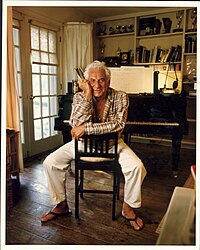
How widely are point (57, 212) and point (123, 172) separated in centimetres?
61

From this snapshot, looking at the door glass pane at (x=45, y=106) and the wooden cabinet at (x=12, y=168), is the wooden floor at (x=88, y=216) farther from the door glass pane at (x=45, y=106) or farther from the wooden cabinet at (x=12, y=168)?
the door glass pane at (x=45, y=106)

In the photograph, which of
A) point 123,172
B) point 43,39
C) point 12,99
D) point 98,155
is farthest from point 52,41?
point 123,172

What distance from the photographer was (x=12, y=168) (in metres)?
2.01

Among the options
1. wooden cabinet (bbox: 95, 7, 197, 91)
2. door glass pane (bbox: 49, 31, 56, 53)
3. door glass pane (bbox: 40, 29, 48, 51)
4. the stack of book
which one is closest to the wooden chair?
door glass pane (bbox: 40, 29, 48, 51)

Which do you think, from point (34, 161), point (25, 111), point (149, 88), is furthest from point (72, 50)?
point (34, 161)

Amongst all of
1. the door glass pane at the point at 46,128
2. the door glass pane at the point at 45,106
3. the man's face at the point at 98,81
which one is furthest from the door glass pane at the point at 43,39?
the man's face at the point at 98,81

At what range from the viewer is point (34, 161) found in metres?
2.95

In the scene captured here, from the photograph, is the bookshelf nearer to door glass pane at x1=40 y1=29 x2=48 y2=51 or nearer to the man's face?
door glass pane at x1=40 y1=29 x2=48 y2=51

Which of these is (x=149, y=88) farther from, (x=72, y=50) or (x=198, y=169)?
(x=198, y=169)

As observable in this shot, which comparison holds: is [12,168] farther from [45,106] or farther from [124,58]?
[124,58]

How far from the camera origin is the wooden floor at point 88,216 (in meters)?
1.54

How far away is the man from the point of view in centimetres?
169

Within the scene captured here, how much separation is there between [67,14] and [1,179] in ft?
10.0

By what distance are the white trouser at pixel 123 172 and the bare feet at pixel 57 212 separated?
51 mm
